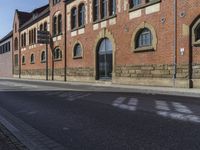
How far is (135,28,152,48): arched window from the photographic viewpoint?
80.1 feet

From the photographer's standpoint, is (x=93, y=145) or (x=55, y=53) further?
(x=55, y=53)

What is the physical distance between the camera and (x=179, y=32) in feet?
69.8

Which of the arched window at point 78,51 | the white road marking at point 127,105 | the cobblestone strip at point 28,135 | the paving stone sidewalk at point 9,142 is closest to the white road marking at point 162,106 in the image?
the white road marking at point 127,105

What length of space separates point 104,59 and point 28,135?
927 inches

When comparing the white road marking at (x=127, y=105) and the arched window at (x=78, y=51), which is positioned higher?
the arched window at (x=78, y=51)

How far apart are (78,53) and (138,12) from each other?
11611 mm

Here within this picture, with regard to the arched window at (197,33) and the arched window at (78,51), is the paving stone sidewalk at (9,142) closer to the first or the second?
the arched window at (197,33)

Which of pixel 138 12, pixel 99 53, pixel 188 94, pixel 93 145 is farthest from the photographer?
pixel 99 53

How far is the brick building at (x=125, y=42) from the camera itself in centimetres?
2077

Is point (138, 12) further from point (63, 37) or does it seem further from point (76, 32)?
point (63, 37)

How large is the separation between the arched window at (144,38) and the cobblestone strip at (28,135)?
16.5 metres

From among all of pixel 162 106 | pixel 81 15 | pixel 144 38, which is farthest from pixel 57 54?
pixel 162 106

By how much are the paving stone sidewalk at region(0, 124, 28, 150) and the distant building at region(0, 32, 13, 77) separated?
199ft

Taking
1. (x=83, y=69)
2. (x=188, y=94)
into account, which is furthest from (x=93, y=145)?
(x=83, y=69)
